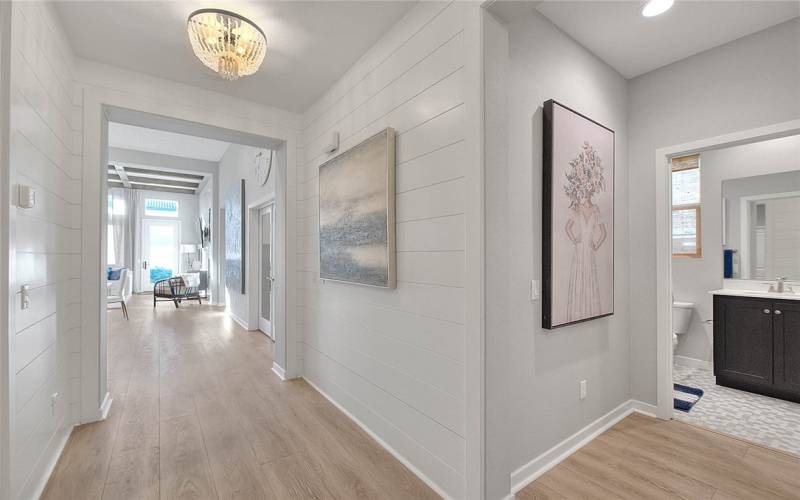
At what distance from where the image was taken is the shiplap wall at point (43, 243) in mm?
1547

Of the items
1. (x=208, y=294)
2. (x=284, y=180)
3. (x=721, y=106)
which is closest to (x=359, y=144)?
(x=284, y=180)

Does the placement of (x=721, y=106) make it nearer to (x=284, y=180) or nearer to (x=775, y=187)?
(x=775, y=187)

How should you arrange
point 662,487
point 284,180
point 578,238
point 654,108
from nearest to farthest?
point 662,487 < point 578,238 < point 654,108 < point 284,180

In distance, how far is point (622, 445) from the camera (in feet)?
7.43

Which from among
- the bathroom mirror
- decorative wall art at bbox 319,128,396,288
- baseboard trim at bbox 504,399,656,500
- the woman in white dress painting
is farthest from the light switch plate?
the bathroom mirror

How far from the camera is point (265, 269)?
5293 millimetres

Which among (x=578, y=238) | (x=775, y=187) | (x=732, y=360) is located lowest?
(x=732, y=360)

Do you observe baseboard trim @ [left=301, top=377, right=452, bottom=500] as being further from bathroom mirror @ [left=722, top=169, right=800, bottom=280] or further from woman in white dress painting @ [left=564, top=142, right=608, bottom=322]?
bathroom mirror @ [left=722, top=169, right=800, bottom=280]

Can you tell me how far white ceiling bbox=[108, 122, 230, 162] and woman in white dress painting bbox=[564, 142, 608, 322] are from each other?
18.7 ft

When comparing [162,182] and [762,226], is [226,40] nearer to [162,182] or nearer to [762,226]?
[762,226]

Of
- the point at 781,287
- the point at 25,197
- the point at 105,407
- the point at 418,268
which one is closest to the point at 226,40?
the point at 25,197

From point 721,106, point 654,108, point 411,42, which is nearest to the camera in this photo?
point 411,42

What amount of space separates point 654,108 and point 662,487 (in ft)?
8.52

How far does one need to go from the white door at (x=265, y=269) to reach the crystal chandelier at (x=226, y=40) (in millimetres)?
3100
